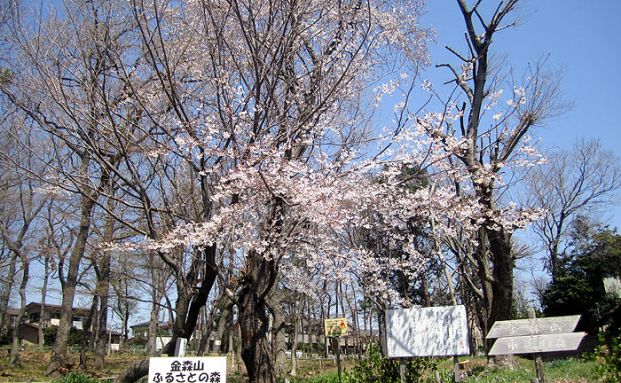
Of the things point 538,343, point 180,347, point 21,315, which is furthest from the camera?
point 21,315

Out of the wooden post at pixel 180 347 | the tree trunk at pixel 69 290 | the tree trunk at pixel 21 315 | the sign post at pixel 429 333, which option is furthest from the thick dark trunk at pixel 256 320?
the tree trunk at pixel 21 315

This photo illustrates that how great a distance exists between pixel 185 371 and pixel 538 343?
4.30 metres

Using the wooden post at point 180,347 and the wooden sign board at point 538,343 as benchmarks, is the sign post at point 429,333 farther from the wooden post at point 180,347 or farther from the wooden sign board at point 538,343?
the wooden post at point 180,347

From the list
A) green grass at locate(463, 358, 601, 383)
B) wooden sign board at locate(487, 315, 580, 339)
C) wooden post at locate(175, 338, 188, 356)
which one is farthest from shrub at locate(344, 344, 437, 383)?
wooden post at locate(175, 338, 188, 356)

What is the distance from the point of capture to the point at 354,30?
790 centimetres

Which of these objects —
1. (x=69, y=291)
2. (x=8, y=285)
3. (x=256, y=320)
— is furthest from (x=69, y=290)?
(x=8, y=285)

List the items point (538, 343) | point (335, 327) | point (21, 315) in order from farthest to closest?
point (21, 315) → point (335, 327) → point (538, 343)

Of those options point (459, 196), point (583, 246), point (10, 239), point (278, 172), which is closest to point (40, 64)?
point (278, 172)

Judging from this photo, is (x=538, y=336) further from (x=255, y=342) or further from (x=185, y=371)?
(x=185, y=371)

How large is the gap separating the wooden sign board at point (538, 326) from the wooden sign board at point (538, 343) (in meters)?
0.06

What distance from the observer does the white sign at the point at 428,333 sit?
22.5 ft

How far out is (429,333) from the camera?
6.97m

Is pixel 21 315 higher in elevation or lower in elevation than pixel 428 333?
higher

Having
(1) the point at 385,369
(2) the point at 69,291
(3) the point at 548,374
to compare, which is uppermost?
(2) the point at 69,291
